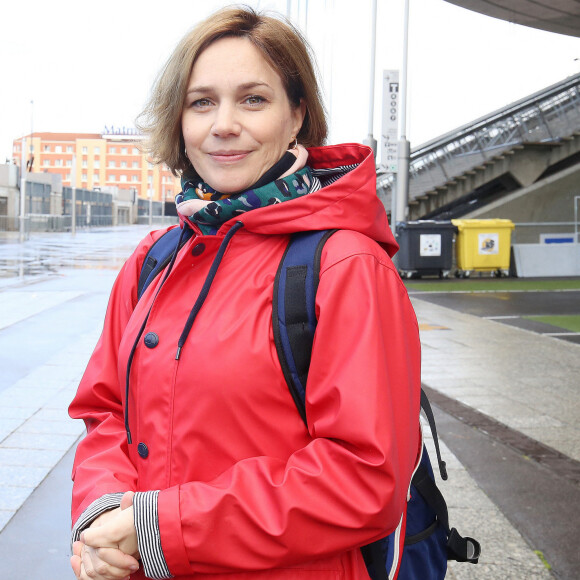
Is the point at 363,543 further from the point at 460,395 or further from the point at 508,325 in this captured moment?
the point at 508,325

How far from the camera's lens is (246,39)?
69.3 inches

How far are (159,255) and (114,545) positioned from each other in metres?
0.74

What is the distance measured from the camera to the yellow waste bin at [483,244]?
19.0 meters

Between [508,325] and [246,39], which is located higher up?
[246,39]

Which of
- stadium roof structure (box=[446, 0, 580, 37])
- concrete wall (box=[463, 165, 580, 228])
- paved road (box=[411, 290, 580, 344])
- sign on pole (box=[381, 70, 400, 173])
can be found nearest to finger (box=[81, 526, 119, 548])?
paved road (box=[411, 290, 580, 344])

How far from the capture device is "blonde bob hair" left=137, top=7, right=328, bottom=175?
177 cm

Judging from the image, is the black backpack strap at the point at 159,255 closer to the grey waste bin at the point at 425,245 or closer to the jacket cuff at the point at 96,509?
the jacket cuff at the point at 96,509

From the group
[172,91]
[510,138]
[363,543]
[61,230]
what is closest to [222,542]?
[363,543]

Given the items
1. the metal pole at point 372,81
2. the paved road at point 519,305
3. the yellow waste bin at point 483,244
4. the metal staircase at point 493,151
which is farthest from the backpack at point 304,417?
the metal staircase at point 493,151

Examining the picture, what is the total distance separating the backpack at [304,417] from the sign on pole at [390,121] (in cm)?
1804

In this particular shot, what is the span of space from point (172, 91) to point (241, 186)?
0.30 m

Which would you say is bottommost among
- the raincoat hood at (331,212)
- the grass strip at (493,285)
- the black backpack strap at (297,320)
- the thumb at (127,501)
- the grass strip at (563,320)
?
the grass strip at (563,320)

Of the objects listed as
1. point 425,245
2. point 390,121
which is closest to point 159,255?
point 425,245

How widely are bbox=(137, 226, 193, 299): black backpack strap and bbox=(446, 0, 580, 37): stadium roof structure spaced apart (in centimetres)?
2812
